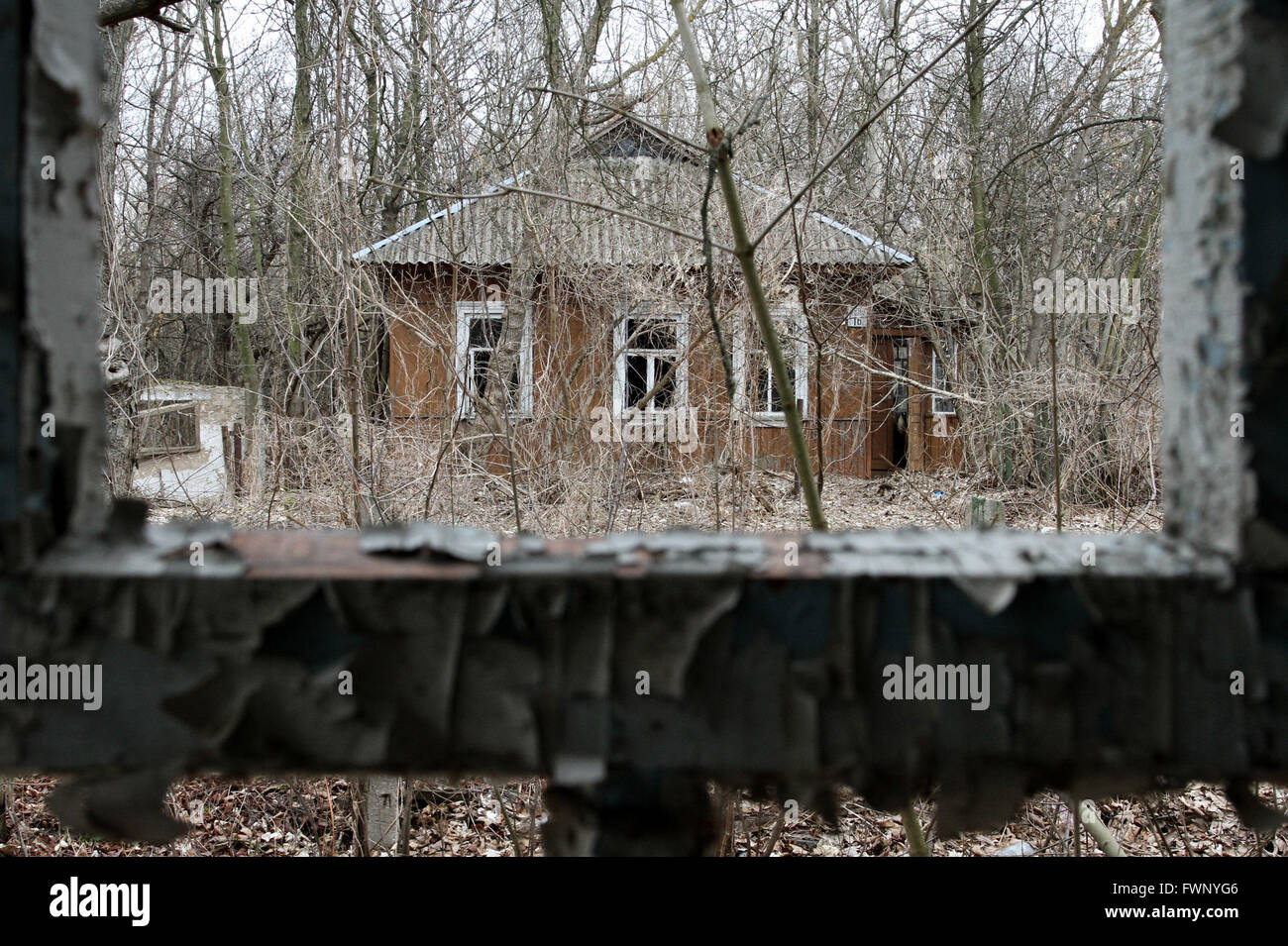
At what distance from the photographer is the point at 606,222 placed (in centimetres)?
725

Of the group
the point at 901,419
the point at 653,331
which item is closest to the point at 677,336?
the point at 653,331

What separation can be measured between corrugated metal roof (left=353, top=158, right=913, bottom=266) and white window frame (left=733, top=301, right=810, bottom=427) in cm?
61

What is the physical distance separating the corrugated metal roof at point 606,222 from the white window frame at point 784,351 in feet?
2.01

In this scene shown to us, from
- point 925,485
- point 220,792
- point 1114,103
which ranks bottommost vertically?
point 220,792

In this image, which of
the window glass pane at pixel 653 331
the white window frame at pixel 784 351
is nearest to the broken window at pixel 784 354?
the white window frame at pixel 784 351

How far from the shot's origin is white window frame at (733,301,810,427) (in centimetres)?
662

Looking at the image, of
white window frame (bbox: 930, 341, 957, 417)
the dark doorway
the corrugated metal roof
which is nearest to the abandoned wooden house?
the corrugated metal roof

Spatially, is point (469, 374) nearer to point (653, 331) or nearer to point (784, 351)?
point (653, 331)

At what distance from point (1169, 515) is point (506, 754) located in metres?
0.41

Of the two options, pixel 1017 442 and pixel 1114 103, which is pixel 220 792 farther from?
pixel 1114 103

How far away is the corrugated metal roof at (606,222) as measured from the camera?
632cm

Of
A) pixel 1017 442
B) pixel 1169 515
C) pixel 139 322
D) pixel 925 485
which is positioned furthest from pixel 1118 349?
pixel 1169 515

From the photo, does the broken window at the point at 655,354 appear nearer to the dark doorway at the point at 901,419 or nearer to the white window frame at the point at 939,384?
the white window frame at the point at 939,384
